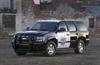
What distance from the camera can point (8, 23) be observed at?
69.2 m

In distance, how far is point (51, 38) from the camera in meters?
22.7

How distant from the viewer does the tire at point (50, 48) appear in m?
22.4

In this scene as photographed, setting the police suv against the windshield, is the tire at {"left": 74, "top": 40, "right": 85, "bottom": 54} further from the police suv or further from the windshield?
the windshield

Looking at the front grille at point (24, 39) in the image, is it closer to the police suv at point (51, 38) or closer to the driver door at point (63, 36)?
the police suv at point (51, 38)

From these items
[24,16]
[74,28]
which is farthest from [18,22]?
[74,28]

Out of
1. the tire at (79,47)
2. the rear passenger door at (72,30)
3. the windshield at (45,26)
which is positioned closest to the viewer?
the windshield at (45,26)

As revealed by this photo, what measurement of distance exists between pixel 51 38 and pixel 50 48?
48cm

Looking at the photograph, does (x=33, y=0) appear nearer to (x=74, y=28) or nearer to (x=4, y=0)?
(x=4, y=0)

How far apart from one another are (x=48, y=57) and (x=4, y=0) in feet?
158

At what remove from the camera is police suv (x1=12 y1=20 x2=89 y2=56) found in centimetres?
2222

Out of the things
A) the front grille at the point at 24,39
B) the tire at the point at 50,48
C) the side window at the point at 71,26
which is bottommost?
the tire at the point at 50,48

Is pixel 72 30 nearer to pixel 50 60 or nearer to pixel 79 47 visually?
pixel 79 47

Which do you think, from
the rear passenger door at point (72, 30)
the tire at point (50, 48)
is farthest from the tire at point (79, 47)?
the tire at point (50, 48)

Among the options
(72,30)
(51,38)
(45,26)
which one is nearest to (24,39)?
(51,38)
